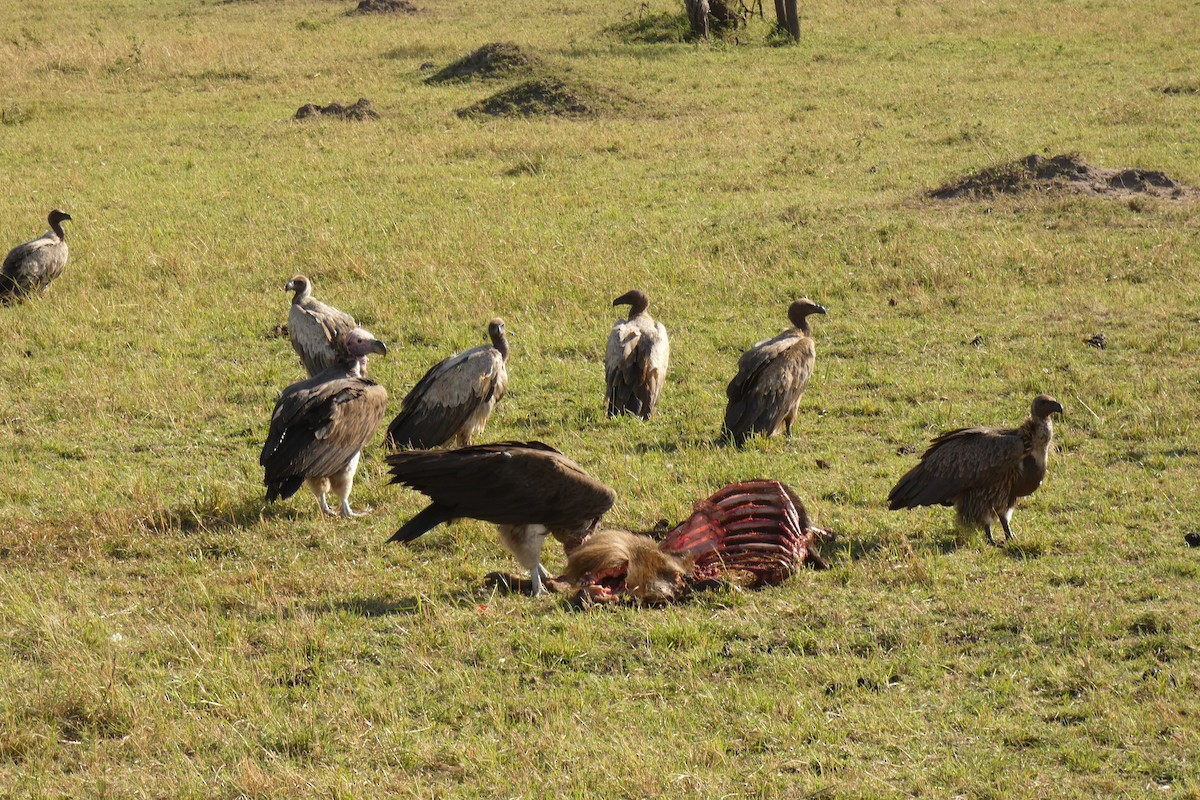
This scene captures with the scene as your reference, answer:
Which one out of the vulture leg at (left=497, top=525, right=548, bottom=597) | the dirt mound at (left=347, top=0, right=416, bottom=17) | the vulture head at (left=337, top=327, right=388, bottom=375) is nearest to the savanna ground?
the vulture leg at (left=497, top=525, right=548, bottom=597)

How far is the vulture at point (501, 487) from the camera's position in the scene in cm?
663

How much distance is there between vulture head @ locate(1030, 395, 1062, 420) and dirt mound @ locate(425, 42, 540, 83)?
18.8 metres

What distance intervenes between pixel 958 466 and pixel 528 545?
2499mm

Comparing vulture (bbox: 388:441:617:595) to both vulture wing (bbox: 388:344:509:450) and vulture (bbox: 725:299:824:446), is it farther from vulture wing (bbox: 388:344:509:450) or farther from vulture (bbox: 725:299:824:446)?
vulture (bbox: 725:299:824:446)

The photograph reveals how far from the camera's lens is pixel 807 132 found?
66.9 feet

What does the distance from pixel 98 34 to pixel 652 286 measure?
2539cm

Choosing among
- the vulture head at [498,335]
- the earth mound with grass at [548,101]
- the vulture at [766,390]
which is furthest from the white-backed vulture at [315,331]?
the earth mound with grass at [548,101]

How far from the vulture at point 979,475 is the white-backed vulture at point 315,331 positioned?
4.97m

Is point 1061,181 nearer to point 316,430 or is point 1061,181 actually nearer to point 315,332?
point 315,332

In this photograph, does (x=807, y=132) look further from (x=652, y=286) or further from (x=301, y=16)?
(x=301, y=16)

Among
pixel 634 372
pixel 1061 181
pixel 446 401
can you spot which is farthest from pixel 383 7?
pixel 446 401

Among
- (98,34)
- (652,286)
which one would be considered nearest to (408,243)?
(652,286)

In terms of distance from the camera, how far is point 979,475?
291 inches

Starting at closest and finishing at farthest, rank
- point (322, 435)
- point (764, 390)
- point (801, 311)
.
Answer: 1. point (322, 435)
2. point (764, 390)
3. point (801, 311)
